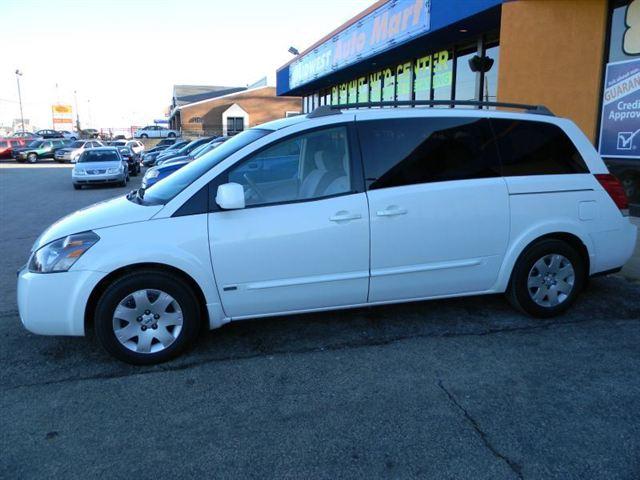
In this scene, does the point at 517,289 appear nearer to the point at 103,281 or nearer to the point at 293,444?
the point at 293,444

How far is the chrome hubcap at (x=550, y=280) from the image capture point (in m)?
4.70

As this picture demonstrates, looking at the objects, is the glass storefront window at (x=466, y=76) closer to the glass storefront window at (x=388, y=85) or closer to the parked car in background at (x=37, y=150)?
the glass storefront window at (x=388, y=85)

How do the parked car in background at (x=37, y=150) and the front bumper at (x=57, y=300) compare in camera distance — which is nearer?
the front bumper at (x=57, y=300)

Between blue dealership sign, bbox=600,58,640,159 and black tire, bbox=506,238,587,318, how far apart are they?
4.88 metres

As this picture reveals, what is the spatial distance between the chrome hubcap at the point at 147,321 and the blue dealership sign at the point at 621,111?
7829 mm

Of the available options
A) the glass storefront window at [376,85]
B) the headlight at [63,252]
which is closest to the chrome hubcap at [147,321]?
the headlight at [63,252]

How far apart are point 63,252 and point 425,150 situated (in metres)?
2.86

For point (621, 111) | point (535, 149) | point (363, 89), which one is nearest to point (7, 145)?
point (363, 89)

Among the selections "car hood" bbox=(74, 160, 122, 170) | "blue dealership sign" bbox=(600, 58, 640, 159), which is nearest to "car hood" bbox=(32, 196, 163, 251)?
"blue dealership sign" bbox=(600, 58, 640, 159)

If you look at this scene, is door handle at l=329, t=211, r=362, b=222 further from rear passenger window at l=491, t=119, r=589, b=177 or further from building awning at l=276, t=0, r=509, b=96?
building awning at l=276, t=0, r=509, b=96

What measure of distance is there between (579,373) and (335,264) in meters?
1.88

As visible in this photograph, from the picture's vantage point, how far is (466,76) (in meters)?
13.4

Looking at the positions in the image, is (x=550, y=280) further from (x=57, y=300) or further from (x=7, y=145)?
(x=7, y=145)

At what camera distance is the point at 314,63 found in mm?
21203
